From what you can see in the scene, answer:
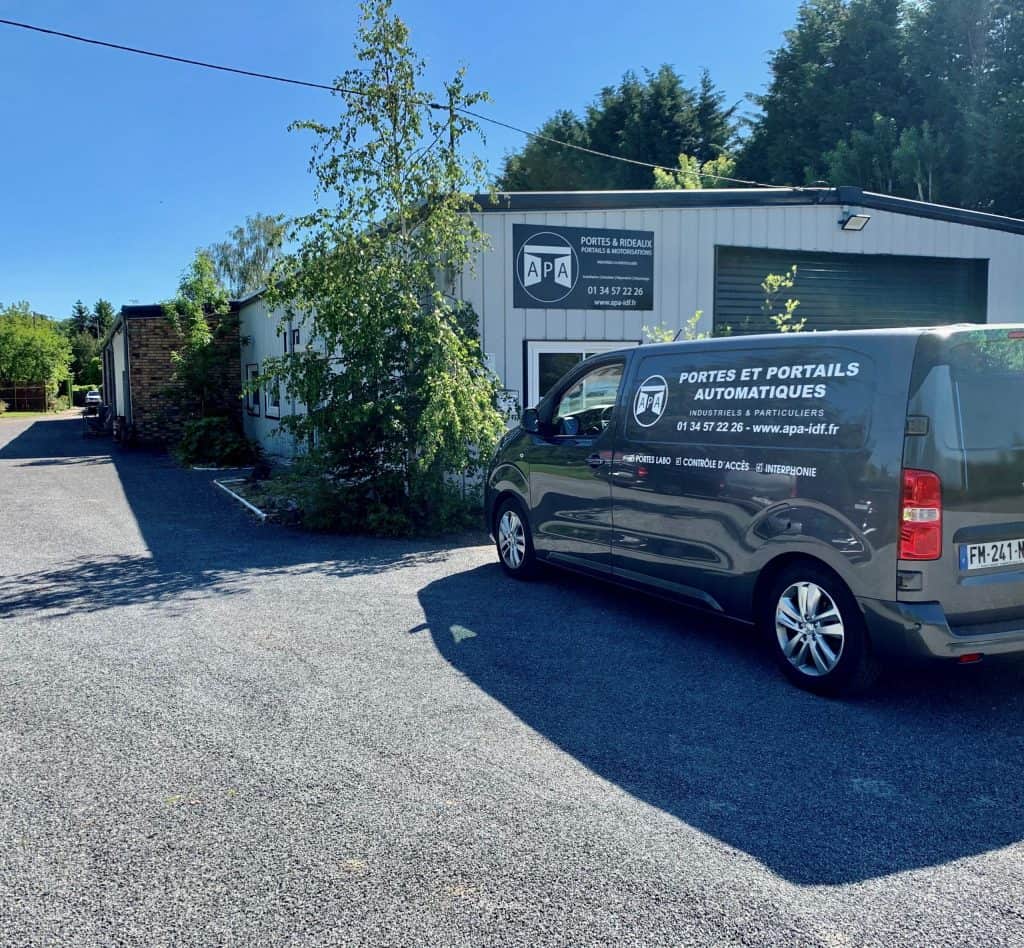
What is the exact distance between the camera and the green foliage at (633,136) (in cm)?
3947

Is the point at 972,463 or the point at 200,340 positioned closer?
the point at 972,463

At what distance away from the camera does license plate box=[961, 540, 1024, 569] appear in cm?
449

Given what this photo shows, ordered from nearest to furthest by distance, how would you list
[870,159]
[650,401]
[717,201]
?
[650,401]
[717,201]
[870,159]

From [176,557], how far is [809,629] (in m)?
6.42

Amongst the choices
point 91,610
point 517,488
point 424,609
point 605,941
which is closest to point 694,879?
point 605,941

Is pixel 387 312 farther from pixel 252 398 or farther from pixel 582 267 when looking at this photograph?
pixel 252 398

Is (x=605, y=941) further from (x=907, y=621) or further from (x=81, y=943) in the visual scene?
(x=907, y=621)

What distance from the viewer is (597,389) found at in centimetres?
693

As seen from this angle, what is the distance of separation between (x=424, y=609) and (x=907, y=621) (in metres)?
3.47

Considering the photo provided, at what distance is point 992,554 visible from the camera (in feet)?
14.9

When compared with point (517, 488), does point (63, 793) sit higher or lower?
lower

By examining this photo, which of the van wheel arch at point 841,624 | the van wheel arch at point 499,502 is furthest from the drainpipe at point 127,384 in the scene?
the van wheel arch at point 841,624

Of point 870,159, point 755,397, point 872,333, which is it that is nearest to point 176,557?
point 755,397

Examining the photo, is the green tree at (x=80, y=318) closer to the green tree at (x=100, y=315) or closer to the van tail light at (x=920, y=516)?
the green tree at (x=100, y=315)
